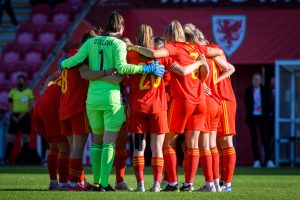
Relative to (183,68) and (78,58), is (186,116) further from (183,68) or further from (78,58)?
(78,58)

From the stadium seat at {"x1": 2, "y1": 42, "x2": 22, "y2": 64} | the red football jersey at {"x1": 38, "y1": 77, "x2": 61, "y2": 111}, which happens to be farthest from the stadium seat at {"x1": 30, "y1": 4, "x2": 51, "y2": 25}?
the red football jersey at {"x1": 38, "y1": 77, "x2": 61, "y2": 111}

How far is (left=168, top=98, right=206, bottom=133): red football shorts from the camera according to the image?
13164 mm

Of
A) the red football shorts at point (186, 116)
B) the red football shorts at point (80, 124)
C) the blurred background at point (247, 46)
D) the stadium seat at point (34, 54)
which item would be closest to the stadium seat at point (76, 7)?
the stadium seat at point (34, 54)

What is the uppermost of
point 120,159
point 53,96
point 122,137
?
point 53,96

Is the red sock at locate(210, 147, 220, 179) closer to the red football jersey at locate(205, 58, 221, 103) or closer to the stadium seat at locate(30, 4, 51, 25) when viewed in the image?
the red football jersey at locate(205, 58, 221, 103)

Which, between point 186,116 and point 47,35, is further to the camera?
point 47,35

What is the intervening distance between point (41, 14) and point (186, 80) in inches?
643

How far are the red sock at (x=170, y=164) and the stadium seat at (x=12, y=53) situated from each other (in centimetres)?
1531

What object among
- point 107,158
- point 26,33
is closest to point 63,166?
point 107,158

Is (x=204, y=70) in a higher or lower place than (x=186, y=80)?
higher

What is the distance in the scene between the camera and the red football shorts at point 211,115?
44.2 feet

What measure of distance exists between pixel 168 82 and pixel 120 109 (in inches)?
43.5

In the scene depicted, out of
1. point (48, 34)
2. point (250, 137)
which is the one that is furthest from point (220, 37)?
point (48, 34)

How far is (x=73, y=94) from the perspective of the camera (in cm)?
1323
